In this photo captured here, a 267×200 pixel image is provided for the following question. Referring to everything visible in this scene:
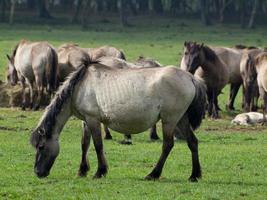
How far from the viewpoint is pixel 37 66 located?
24266mm

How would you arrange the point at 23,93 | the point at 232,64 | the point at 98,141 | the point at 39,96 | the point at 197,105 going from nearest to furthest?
the point at 98,141 → the point at 197,105 → the point at 39,96 → the point at 23,93 → the point at 232,64

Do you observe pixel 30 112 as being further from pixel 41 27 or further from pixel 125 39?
pixel 41 27

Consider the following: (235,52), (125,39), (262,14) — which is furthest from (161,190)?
(262,14)

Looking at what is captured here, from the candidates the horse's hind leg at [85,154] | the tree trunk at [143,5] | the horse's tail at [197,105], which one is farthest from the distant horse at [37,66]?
the tree trunk at [143,5]

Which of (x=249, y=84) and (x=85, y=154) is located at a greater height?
(x=85, y=154)

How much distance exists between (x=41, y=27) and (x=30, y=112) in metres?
37.9

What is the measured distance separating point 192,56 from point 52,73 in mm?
4064

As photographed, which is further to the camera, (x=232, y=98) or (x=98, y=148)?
(x=232, y=98)

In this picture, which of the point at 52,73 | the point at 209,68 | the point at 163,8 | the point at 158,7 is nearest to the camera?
the point at 209,68

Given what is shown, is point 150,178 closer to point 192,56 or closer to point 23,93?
point 192,56

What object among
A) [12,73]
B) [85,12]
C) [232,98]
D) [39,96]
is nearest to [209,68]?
[232,98]

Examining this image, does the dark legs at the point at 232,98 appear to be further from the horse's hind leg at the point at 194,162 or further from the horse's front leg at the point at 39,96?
the horse's hind leg at the point at 194,162

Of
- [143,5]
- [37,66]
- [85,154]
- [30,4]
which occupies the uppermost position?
[85,154]

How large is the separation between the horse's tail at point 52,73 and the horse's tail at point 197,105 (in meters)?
11.6
